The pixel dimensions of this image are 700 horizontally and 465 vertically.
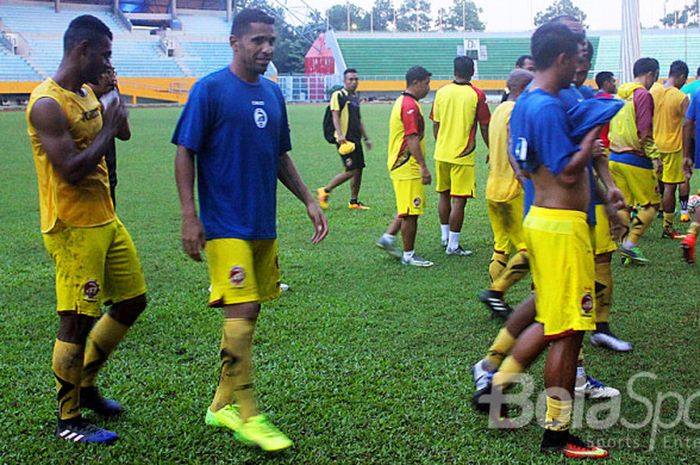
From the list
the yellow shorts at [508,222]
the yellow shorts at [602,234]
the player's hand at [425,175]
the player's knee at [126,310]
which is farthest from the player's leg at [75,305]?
the player's hand at [425,175]

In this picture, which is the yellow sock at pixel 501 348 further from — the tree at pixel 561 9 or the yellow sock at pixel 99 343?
the tree at pixel 561 9

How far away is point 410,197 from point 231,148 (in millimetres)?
4496

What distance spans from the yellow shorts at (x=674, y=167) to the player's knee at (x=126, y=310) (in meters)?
7.48

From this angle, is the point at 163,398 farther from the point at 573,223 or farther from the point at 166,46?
the point at 166,46

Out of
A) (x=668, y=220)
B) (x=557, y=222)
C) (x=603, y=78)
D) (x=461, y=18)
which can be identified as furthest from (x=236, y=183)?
(x=461, y=18)

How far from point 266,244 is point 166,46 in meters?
58.0

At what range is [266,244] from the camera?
422 centimetres

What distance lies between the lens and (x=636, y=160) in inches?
322

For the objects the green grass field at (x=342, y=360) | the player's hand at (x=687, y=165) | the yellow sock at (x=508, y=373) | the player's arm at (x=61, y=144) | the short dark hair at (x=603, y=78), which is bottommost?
the green grass field at (x=342, y=360)

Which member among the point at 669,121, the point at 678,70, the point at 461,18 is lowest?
the point at 669,121

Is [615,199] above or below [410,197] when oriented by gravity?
above

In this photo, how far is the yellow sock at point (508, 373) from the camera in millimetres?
4129

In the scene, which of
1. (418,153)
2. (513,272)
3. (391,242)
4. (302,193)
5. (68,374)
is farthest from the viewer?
(391,242)

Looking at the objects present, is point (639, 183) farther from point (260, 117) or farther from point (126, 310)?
point (126, 310)
